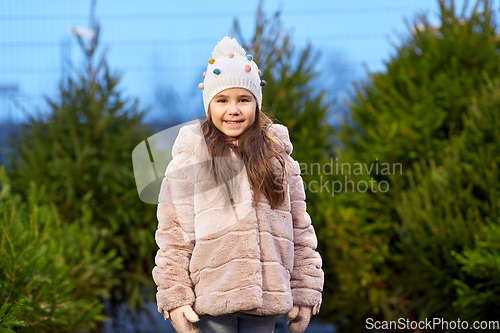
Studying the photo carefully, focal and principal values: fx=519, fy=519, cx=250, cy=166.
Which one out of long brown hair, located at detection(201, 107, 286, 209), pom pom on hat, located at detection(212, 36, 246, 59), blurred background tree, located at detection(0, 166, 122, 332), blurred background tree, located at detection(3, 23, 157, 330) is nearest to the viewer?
long brown hair, located at detection(201, 107, 286, 209)

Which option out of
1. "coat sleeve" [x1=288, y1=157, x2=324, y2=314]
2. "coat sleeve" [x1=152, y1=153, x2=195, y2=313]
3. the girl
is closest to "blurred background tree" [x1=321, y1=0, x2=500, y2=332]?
"coat sleeve" [x1=288, y1=157, x2=324, y2=314]

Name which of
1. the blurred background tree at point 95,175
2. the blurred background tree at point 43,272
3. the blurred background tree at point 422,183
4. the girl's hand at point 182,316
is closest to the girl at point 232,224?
the girl's hand at point 182,316

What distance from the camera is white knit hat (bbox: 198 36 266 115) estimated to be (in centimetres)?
212

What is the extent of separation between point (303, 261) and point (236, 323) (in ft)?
1.22

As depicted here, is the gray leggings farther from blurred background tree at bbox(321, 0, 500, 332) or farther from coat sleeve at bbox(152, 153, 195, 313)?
blurred background tree at bbox(321, 0, 500, 332)

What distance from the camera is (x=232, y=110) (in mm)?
2111

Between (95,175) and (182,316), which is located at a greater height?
(95,175)

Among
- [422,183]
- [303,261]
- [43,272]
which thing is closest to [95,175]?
[43,272]

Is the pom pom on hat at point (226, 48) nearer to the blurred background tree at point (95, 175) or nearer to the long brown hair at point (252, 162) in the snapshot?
the long brown hair at point (252, 162)

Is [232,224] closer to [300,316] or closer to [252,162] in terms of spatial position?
[252,162]

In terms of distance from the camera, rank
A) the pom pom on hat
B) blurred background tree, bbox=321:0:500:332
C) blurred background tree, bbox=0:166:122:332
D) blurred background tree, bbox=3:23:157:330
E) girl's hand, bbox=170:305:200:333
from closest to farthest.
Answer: girl's hand, bbox=170:305:200:333 < the pom pom on hat < blurred background tree, bbox=0:166:122:332 < blurred background tree, bbox=321:0:500:332 < blurred background tree, bbox=3:23:157:330

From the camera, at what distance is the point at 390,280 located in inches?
164

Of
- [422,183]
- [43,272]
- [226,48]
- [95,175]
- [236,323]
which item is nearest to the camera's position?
[236,323]

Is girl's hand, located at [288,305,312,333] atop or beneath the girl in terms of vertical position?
beneath
